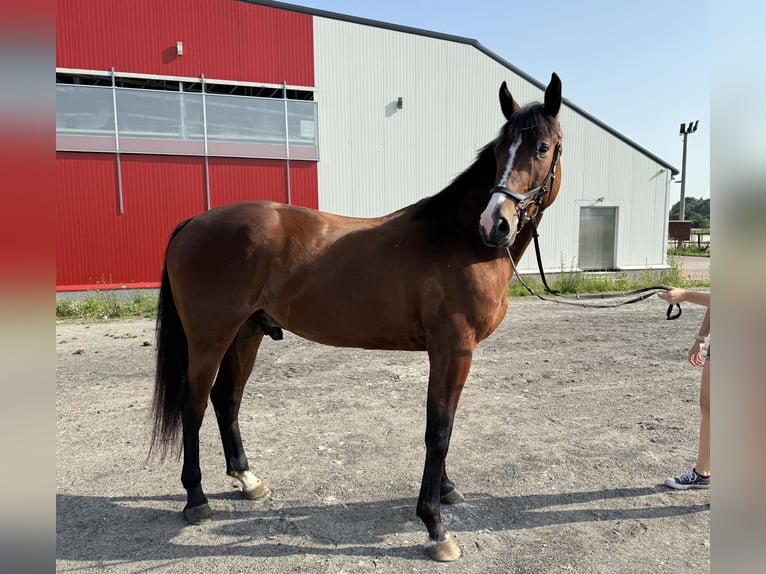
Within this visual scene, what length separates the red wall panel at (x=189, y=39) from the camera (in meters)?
10.5

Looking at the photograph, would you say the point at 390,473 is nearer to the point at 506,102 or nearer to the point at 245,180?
the point at 506,102

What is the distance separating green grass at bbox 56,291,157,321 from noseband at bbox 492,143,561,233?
29.1ft

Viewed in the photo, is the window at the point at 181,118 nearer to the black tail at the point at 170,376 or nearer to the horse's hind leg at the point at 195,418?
the black tail at the point at 170,376

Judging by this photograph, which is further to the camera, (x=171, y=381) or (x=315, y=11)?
(x=315, y=11)

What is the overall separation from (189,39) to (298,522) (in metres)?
12.1

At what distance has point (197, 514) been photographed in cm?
280

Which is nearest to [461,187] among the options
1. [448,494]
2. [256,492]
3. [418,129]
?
[448,494]

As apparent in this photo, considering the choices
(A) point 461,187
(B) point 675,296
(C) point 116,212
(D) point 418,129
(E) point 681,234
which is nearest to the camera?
(B) point 675,296
